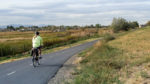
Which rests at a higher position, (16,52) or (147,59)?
(147,59)

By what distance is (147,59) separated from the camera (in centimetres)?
1307

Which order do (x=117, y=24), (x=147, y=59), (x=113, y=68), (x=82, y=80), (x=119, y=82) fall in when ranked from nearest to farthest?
(x=119, y=82)
(x=82, y=80)
(x=113, y=68)
(x=147, y=59)
(x=117, y=24)

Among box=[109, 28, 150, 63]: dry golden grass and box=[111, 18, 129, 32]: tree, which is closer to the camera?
box=[109, 28, 150, 63]: dry golden grass

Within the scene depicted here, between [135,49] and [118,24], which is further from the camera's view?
[118,24]

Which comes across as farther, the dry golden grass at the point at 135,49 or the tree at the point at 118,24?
the tree at the point at 118,24

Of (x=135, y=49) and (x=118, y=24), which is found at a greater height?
(x=118, y=24)

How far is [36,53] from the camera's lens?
645 inches

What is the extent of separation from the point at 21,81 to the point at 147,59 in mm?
6307

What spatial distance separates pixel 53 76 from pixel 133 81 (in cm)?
481

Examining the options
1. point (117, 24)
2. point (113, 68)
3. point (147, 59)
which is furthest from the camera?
point (117, 24)

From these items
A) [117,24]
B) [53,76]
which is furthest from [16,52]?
[117,24]

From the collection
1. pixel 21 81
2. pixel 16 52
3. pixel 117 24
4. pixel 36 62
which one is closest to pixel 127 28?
pixel 117 24

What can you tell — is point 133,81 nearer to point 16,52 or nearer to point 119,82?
point 119,82

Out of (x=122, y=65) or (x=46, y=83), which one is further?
(x=122, y=65)
